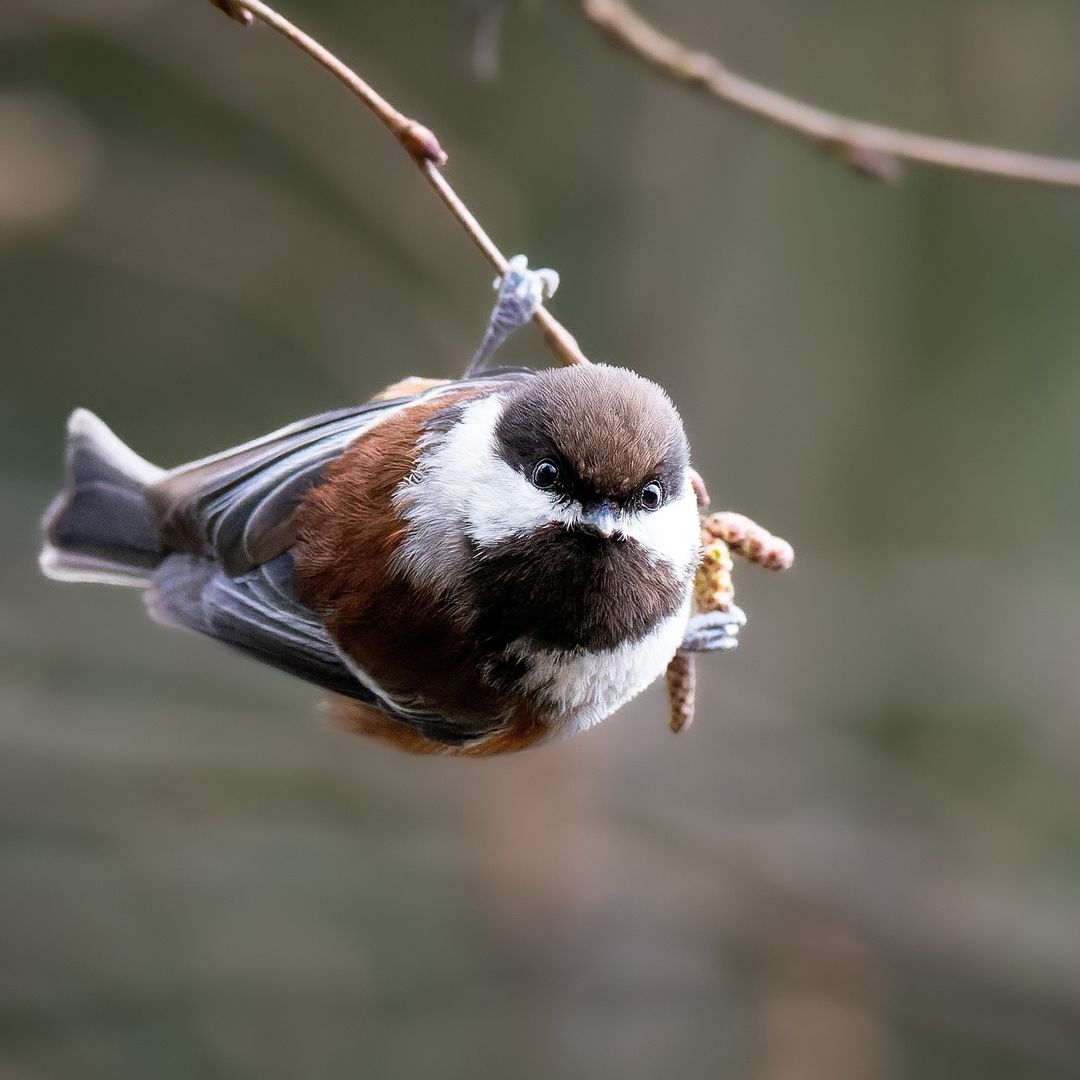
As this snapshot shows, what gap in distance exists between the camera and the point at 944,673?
4926mm

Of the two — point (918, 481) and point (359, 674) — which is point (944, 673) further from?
point (359, 674)

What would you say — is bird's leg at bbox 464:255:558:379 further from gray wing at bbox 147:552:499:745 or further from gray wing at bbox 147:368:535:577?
gray wing at bbox 147:552:499:745

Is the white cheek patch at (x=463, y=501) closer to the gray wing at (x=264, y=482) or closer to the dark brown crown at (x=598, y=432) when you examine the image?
the dark brown crown at (x=598, y=432)

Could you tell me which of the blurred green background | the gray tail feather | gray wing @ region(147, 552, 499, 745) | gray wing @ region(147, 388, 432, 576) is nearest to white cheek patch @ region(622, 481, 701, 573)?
gray wing @ region(147, 552, 499, 745)

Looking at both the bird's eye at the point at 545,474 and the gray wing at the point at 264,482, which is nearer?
the bird's eye at the point at 545,474

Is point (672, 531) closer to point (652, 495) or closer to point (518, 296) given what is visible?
point (652, 495)

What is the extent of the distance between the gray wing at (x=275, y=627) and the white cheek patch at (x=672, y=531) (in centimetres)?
35

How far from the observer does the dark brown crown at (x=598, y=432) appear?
1609mm

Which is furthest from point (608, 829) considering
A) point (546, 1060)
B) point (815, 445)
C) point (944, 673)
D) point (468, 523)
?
point (468, 523)

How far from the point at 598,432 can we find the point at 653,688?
2.63 metres

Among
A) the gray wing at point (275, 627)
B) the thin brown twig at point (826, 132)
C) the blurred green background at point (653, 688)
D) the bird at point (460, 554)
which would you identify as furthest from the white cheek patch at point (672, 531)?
the blurred green background at point (653, 688)

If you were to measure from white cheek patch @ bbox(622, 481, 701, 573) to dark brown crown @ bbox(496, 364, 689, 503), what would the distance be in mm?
26

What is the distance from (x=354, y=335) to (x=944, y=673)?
7.93 ft

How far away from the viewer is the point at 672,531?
1.69 m
